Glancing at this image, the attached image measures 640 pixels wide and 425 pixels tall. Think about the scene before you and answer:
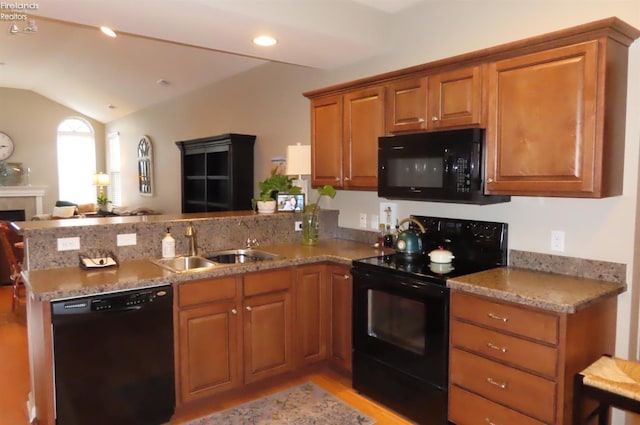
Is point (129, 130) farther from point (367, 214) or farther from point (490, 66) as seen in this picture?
point (490, 66)

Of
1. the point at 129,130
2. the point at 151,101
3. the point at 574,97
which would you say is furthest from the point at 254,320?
the point at 129,130

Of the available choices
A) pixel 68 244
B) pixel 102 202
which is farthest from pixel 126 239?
pixel 102 202

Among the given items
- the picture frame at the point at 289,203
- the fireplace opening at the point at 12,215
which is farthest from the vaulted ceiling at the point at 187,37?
the fireplace opening at the point at 12,215

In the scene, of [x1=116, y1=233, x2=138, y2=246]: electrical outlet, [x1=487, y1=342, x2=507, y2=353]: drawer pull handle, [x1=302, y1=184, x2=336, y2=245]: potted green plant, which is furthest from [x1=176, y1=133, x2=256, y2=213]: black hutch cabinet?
[x1=487, y1=342, x2=507, y2=353]: drawer pull handle

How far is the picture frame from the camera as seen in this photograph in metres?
3.73

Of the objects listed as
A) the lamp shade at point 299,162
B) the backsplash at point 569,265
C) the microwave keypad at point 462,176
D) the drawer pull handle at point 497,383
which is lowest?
the drawer pull handle at point 497,383

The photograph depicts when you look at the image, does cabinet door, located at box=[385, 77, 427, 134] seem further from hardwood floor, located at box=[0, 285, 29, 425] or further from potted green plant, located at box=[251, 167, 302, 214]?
hardwood floor, located at box=[0, 285, 29, 425]

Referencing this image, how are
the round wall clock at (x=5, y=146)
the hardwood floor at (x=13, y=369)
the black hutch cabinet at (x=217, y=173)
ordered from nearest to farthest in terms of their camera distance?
1. the hardwood floor at (x=13, y=369)
2. the black hutch cabinet at (x=217, y=173)
3. the round wall clock at (x=5, y=146)

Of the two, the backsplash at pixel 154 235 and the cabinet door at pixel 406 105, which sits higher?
the cabinet door at pixel 406 105

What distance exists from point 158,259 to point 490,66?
7.78 ft

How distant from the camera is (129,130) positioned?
347 inches

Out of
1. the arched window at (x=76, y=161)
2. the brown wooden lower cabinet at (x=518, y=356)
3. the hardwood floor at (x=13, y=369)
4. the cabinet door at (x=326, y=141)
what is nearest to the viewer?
the brown wooden lower cabinet at (x=518, y=356)

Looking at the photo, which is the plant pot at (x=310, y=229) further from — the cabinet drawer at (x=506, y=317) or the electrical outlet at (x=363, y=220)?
the cabinet drawer at (x=506, y=317)

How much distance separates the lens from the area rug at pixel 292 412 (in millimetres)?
2668
